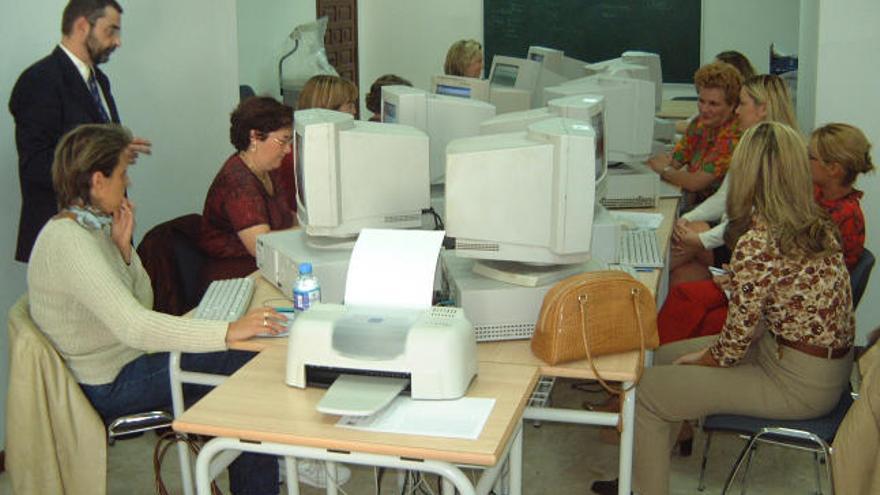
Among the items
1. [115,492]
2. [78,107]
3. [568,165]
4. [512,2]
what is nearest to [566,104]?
[568,165]

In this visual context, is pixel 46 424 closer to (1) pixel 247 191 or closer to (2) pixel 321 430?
(2) pixel 321 430

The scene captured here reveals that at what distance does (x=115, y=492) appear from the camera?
3.24 meters

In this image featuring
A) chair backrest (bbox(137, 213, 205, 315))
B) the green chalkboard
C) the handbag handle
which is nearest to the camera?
the handbag handle

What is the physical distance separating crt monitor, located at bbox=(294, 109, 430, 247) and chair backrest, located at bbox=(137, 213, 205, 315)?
51cm

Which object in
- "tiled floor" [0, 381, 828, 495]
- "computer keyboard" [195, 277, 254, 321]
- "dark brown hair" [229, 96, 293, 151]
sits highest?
"dark brown hair" [229, 96, 293, 151]

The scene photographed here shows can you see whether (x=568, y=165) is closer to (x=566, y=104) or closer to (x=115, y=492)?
(x=566, y=104)

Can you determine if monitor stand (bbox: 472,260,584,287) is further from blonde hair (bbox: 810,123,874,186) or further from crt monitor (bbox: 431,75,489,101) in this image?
crt monitor (bbox: 431,75,489,101)

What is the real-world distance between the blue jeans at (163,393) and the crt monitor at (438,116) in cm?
100

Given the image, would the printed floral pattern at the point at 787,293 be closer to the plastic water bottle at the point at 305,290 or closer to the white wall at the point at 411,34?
the plastic water bottle at the point at 305,290

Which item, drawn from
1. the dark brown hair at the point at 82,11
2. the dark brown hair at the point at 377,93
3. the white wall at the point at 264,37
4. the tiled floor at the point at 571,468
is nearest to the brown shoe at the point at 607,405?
the tiled floor at the point at 571,468

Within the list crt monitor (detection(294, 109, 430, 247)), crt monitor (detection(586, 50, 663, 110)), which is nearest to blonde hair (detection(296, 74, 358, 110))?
crt monitor (detection(586, 50, 663, 110))

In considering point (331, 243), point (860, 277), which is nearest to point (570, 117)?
point (331, 243)

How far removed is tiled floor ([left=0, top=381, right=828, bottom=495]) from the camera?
3.21 metres

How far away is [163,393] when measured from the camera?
8.86 ft
